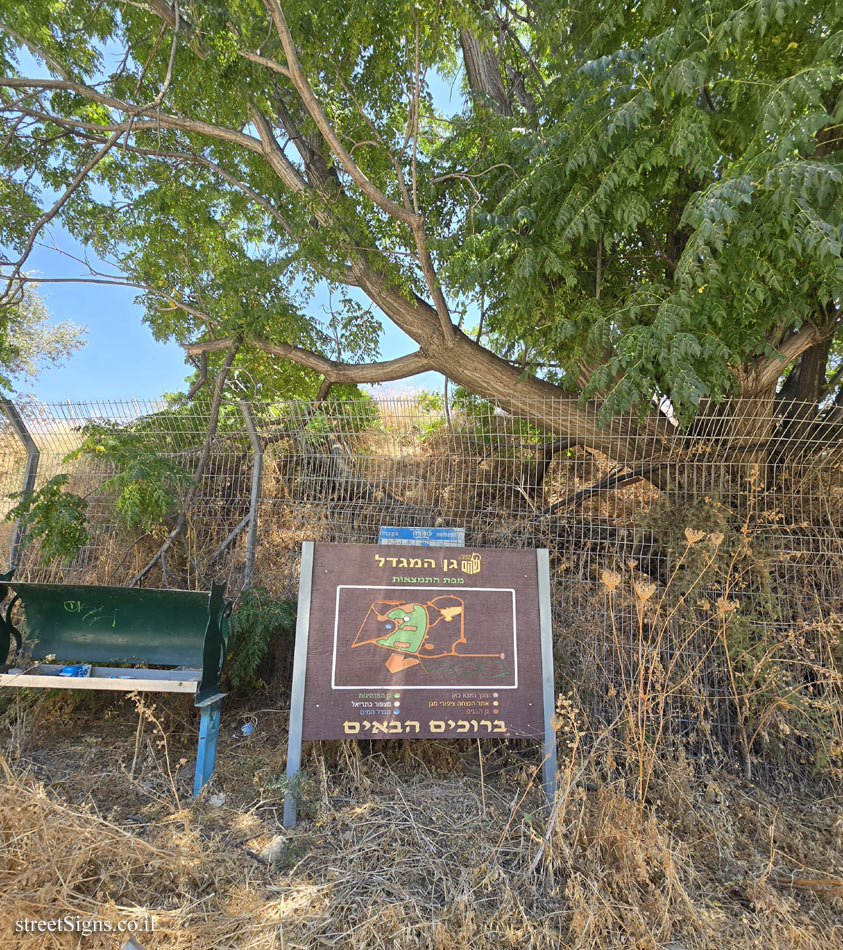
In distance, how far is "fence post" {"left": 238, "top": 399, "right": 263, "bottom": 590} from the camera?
5.11 metres

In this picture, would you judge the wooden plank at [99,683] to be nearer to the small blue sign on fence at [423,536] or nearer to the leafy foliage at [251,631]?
the leafy foliage at [251,631]

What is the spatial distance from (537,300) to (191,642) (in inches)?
174

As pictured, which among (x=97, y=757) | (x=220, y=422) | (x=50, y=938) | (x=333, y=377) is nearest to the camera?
(x=50, y=938)

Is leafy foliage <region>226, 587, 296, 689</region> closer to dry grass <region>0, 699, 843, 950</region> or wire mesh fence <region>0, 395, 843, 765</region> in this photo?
wire mesh fence <region>0, 395, 843, 765</region>

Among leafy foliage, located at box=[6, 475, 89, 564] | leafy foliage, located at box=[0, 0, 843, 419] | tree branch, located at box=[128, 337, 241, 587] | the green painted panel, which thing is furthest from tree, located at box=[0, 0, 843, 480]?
the green painted panel

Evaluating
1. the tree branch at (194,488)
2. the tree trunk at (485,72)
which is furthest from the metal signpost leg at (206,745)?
the tree trunk at (485,72)

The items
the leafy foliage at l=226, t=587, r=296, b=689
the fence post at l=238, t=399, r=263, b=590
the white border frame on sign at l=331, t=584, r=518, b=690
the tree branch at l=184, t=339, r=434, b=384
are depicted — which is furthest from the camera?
the tree branch at l=184, t=339, r=434, b=384

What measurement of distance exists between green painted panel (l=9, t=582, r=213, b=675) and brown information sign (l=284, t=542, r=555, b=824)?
128 centimetres

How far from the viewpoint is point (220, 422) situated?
651 centimetres

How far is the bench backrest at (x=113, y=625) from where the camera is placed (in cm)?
423

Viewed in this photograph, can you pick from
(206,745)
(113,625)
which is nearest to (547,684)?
(206,745)

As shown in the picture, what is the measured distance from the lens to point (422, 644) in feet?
11.5

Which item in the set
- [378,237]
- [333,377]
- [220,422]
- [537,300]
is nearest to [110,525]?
[220,422]

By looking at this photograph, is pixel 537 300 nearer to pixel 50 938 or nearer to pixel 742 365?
pixel 742 365
